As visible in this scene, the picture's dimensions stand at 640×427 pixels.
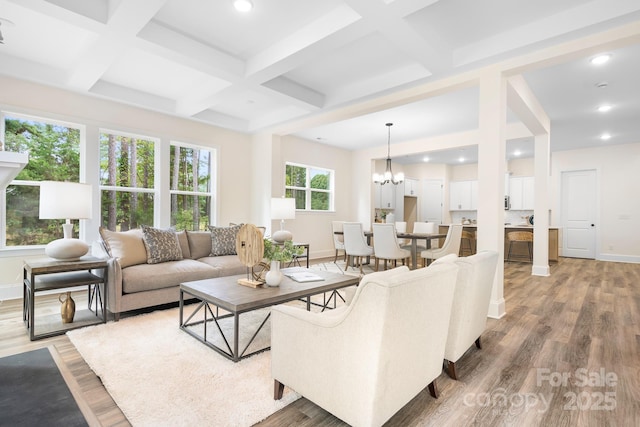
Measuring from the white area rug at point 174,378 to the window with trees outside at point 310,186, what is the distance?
4650 mm

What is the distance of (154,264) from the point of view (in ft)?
11.8

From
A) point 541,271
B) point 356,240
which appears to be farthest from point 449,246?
point 541,271

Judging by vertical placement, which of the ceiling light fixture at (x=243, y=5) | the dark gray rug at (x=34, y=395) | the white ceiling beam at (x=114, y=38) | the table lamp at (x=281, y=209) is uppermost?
the ceiling light fixture at (x=243, y=5)

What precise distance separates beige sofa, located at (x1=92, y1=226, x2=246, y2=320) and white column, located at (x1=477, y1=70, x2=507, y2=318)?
9.34 feet

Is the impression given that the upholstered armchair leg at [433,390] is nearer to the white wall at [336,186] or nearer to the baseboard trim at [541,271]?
the white wall at [336,186]

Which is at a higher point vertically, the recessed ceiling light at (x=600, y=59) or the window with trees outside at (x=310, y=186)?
the recessed ceiling light at (x=600, y=59)

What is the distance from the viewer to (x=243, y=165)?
20.5 feet

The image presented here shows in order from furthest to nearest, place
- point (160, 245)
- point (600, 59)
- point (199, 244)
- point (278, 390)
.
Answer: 1. point (199, 244)
2. point (160, 245)
3. point (600, 59)
4. point (278, 390)

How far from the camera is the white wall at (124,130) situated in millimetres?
3871

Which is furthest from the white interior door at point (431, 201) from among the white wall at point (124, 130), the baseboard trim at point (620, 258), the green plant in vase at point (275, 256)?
the green plant in vase at point (275, 256)

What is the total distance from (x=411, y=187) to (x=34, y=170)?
8599 mm

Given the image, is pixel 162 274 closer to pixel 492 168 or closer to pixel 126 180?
pixel 126 180

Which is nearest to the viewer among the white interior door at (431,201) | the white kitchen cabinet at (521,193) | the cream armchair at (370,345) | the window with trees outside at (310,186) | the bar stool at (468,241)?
the cream armchair at (370,345)

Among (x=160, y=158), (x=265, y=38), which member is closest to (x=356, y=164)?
(x=160, y=158)
